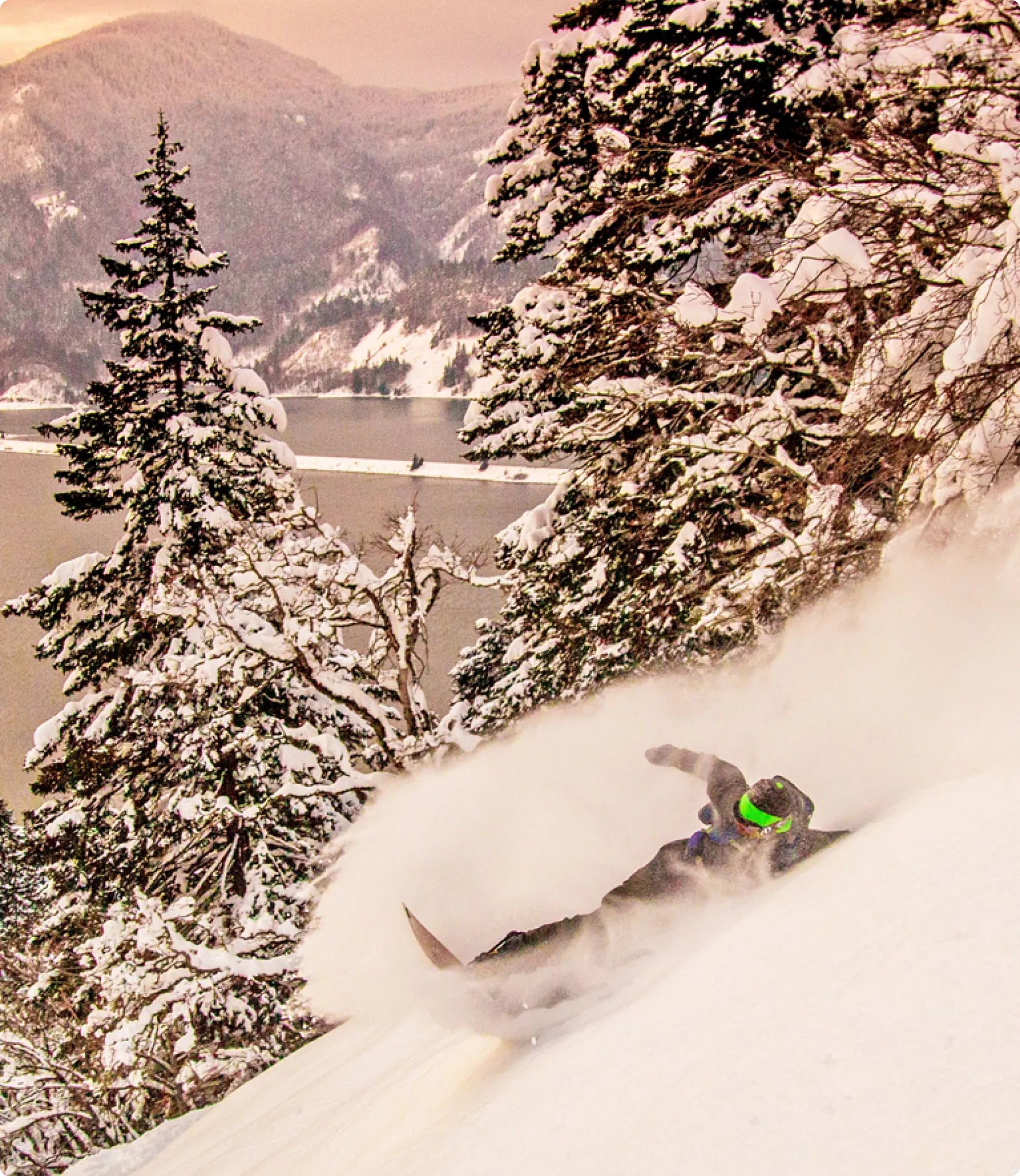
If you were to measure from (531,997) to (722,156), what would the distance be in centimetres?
554

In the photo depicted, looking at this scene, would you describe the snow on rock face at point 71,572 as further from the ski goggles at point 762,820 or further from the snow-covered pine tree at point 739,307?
the ski goggles at point 762,820

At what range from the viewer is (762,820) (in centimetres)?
400

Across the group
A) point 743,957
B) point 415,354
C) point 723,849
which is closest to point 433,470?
point 723,849

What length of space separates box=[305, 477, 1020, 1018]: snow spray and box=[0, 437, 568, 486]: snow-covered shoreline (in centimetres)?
3718

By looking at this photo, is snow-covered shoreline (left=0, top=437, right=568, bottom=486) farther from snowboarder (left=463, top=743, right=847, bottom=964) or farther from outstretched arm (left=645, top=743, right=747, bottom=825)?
snowboarder (left=463, top=743, right=847, bottom=964)

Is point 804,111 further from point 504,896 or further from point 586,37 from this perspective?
point 504,896

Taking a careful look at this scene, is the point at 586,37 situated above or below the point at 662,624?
above

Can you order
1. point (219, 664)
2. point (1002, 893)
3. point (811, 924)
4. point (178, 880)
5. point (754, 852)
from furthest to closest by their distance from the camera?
point (178, 880)
point (219, 664)
point (754, 852)
point (811, 924)
point (1002, 893)

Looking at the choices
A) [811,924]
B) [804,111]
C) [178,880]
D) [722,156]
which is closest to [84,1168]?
[178,880]

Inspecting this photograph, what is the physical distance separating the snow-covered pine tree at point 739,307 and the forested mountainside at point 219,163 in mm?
2238

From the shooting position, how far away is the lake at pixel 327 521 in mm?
32219

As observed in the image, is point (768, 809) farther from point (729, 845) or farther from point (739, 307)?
point (739, 307)

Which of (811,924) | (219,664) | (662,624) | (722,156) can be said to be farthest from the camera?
(219,664)

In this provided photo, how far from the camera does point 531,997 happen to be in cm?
403
